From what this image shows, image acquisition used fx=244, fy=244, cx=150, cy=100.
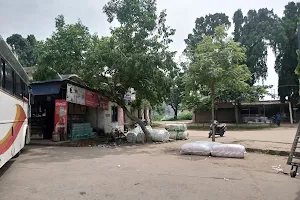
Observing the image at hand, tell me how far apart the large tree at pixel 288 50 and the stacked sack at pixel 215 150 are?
25.6 metres

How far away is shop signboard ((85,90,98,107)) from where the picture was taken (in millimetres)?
14633

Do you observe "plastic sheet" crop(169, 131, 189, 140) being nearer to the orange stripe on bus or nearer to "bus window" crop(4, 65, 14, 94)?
the orange stripe on bus

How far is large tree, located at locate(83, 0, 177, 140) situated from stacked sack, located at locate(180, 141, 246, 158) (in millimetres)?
4836

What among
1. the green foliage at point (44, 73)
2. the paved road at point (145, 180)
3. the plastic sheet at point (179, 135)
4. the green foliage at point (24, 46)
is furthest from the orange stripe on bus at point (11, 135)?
the green foliage at point (24, 46)

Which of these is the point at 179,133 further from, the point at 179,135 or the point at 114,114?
the point at 114,114

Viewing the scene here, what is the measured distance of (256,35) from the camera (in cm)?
3159

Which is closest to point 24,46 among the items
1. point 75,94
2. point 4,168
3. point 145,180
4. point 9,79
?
point 75,94

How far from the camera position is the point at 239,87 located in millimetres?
12359

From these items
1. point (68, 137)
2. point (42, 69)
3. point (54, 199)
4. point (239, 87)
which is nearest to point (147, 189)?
point (54, 199)

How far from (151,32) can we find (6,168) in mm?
9246

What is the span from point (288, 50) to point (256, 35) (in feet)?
14.0

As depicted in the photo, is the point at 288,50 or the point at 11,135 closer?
the point at 11,135

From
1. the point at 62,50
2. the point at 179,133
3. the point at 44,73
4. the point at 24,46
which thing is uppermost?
the point at 24,46

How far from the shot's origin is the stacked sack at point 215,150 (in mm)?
8430
